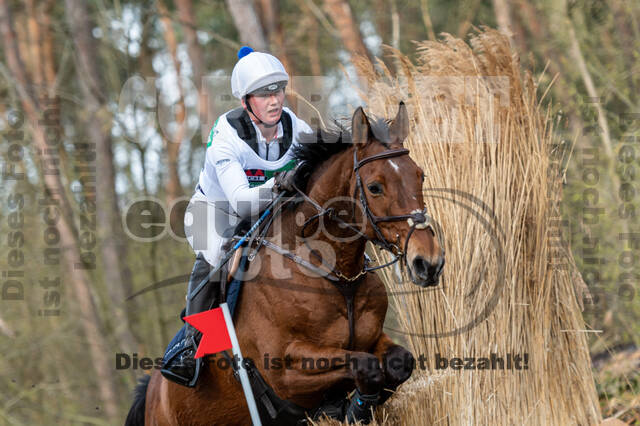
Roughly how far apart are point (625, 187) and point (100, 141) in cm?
865

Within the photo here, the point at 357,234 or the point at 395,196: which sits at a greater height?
the point at 395,196

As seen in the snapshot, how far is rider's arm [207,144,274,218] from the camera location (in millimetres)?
3566

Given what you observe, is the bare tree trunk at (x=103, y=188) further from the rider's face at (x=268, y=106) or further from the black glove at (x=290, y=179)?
the black glove at (x=290, y=179)

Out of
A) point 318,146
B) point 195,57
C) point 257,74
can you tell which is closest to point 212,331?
point 318,146

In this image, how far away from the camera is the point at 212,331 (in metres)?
3.89

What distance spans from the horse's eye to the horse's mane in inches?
16.5

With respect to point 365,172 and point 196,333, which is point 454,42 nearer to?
point 365,172

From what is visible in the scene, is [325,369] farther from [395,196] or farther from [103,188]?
[103,188]

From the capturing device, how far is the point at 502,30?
4.35 meters

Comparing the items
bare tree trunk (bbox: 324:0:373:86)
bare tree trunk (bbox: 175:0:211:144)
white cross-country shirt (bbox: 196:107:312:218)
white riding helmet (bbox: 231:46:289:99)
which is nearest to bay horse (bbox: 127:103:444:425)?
white cross-country shirt (bbox: 196:107:312:218)

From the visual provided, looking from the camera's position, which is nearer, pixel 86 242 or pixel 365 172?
pixel 365 172

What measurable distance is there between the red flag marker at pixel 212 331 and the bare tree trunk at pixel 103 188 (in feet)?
22.2

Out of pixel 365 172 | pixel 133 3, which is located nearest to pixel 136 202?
pixel 133 3

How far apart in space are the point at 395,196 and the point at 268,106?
1.13 m
